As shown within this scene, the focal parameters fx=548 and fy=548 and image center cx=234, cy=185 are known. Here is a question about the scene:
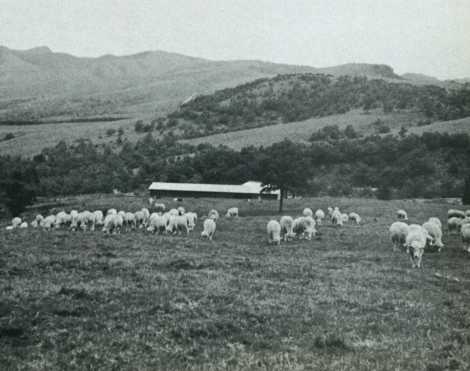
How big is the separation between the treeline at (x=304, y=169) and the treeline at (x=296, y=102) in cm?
3795

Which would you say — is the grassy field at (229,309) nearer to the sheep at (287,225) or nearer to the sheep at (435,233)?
the sheep at (435,233)

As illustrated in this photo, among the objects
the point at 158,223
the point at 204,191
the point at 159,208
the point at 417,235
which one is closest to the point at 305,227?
the point at 158,223

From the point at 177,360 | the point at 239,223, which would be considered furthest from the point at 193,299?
the point at 239,223

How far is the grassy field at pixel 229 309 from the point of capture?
35.5ft

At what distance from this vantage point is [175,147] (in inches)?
4717

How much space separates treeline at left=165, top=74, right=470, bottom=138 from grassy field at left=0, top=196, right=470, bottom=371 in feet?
368

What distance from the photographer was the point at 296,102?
158 meters

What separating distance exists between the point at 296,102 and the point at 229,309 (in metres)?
147

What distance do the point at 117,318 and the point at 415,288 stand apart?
33.5 feet

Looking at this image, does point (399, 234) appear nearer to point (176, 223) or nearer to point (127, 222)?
point (176, 223)

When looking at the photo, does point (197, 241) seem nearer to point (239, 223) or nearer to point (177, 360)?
point (239, 223)

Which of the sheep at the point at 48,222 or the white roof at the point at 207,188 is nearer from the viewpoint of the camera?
the sheep at the point at 48,222

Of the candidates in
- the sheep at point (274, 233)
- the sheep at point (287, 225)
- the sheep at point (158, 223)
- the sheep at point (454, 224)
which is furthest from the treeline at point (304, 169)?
the sheep at point (274, 233)

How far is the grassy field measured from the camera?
10.8m
